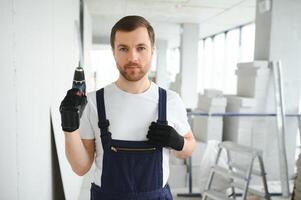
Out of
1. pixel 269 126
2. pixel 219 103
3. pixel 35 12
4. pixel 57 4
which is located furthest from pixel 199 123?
pixel 35 12

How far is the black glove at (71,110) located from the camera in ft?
2.93

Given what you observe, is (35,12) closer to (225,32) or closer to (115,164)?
(115,164)

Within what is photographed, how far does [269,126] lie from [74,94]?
3.31 m

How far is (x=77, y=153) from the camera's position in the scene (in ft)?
3.29

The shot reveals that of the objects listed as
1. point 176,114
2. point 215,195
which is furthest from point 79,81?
point 215,195

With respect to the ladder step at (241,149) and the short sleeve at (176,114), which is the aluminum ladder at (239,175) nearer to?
the ladder step at (241,149)

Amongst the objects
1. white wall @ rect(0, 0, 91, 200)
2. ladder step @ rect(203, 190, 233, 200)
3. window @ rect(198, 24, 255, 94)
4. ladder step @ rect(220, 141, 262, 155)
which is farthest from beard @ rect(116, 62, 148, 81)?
window @ rect(198, 24, 255, 94)

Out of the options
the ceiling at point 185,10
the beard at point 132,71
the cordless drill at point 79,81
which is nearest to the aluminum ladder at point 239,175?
the beard at point 132,71

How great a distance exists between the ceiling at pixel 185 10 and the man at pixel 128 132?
12.7ft

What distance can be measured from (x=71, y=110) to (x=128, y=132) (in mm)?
233

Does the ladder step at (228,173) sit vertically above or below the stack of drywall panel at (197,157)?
above

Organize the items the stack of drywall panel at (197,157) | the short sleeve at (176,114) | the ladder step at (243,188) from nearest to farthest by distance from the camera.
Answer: the short sleeve at (176,114)
the ladder step at (243,188)
the stack of drywall panel at (197,157)

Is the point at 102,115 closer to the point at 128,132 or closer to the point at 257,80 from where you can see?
the point at 128,132

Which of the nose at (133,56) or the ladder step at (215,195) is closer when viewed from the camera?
the nose at (133,56)
